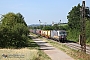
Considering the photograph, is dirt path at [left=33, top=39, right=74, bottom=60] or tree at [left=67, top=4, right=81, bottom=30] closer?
dirt path at [left=33, top=39, right=74, bottom=60]

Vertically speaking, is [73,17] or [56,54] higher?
[73,17]

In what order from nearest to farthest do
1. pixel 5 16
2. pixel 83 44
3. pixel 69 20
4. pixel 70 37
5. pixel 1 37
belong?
1. pixel 83 44
2. pixel 1 37
3. pixel 5 16
4. pixel 70 37
5. pixel 69 20

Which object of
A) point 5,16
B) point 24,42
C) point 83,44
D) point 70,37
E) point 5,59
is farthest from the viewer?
point 70,37

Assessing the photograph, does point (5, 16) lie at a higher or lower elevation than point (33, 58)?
higher

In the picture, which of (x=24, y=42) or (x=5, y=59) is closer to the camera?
(x=5, y=59)

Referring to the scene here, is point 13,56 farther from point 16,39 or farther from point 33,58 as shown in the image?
point 16,39

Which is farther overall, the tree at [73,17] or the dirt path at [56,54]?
the tree at [73,17]

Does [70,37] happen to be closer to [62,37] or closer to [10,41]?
[62,37]

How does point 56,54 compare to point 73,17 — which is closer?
point 56,54

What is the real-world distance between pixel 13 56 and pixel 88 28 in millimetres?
35071

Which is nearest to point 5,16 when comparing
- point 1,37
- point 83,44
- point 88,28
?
point 88,28

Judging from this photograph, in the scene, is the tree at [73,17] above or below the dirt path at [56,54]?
above

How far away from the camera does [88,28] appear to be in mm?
52000

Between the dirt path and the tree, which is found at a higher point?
the tree
